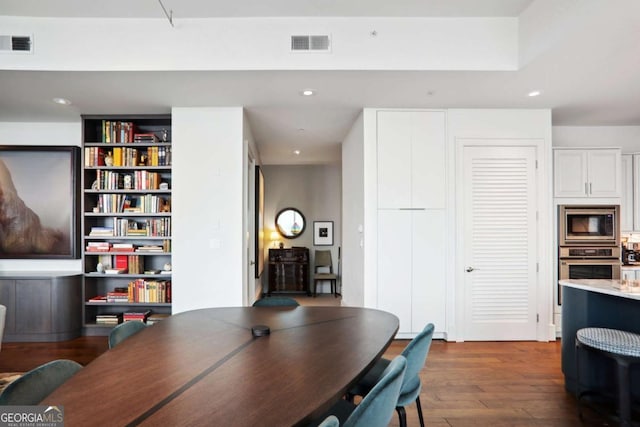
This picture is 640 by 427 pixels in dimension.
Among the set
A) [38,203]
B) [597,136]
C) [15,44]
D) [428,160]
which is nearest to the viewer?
[15,44]

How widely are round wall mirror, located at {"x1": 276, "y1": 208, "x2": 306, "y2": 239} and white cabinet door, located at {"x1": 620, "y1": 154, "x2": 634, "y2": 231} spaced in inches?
210

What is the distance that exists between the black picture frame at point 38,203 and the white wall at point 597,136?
643 centimetres

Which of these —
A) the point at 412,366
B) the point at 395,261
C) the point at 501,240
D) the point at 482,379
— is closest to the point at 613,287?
the point at 482,379

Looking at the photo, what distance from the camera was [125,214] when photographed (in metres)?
4.55

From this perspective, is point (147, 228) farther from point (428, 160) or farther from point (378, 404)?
point (378, 404)

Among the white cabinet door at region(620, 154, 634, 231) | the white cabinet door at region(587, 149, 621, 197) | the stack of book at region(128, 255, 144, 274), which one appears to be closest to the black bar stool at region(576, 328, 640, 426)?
the white cabinet door at region(587, 149, 621, 197)

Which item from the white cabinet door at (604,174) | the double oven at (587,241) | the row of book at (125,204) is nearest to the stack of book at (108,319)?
the row of book at (125,204)

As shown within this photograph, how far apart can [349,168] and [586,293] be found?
331cm

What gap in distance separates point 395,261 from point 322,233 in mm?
3765

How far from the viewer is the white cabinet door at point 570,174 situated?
14.7ft

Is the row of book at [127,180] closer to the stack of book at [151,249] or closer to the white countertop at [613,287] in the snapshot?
the stack of book at [151,249]

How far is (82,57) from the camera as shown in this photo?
3.23 meters

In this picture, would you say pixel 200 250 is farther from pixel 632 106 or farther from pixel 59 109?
pixel 632 106

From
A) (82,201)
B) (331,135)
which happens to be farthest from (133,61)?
(331,135)
